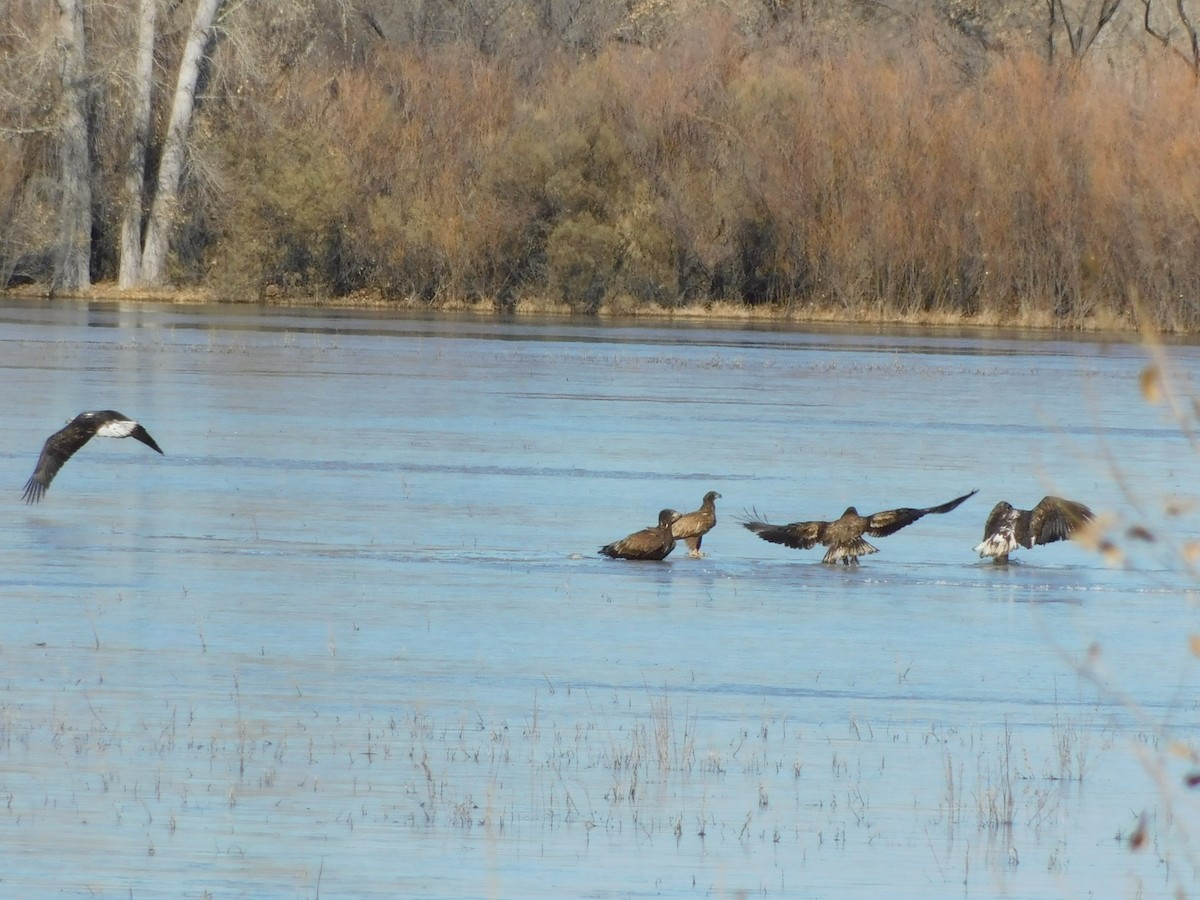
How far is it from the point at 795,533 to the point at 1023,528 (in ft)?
4.46

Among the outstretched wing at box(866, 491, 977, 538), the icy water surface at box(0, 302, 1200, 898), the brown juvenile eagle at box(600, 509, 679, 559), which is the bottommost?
the icy water surface at box(0, 302, 1200, 898)

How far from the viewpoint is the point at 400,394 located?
987 inches

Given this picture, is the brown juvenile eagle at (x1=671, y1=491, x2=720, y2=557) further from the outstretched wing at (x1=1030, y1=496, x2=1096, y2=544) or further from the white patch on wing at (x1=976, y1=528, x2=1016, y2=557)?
the outstretched wing at (x1=1030, y1=496, x2=1096, y2=544)

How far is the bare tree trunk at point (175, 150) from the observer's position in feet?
177

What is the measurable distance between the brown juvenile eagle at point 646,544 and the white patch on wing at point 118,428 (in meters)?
2.97

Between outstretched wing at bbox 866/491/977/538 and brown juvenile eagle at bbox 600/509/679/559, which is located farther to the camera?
brown juvenile eagle at bbox 600/509/679/559

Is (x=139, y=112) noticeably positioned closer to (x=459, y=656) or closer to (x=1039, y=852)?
(x=459, y=656)

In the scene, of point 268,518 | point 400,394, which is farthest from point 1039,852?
point 400,394

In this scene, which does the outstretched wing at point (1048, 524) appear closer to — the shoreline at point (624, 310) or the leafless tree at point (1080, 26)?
the shoreline at point (624, 310)

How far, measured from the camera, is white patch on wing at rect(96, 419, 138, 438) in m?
13.4

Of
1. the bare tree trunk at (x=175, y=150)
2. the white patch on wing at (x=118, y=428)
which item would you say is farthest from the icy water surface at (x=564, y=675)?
the bare tree trunk at (x=175, y=150)

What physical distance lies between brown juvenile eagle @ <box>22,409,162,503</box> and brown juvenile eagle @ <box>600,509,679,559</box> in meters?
3.00

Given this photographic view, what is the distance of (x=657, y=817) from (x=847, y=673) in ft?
8.77

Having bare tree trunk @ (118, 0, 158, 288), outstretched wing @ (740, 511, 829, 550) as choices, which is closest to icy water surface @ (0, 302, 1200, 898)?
outstretched wing @ (740, 511, 829, 550)
